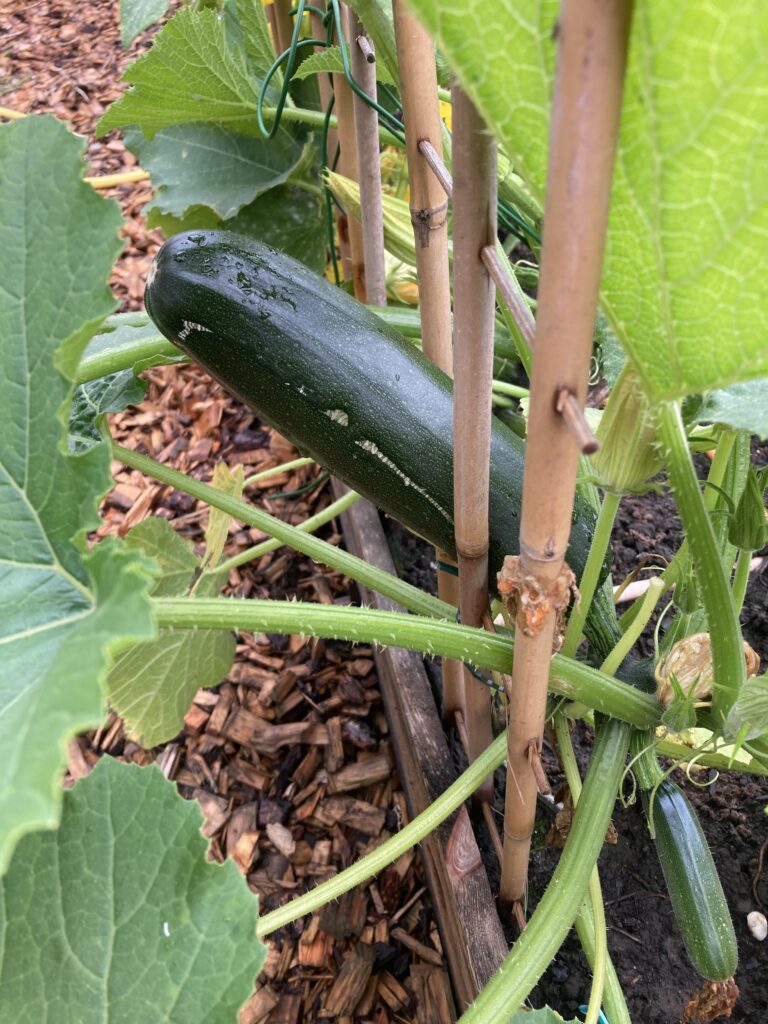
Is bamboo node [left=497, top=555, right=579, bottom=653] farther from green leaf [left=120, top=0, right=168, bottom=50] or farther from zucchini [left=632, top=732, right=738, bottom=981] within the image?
green leaf [left=120, top=0, right=168, bottom=50]

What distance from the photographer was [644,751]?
0.95 m

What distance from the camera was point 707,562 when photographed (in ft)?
2.45

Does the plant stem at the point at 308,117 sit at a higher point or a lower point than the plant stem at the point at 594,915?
higher

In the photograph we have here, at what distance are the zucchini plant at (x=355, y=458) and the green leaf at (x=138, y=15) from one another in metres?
0.07

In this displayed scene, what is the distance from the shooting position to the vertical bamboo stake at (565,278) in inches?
13.1

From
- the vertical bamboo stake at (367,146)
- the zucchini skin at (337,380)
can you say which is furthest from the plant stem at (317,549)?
the vertical bamboo stake at (367,146)

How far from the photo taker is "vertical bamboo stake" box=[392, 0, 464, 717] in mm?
741

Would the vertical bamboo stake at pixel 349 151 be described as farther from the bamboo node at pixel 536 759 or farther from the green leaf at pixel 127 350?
the bamboo node at pixel 536 759

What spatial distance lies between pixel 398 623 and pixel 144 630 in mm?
278

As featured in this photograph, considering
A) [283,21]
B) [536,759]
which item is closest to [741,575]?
[536,759]

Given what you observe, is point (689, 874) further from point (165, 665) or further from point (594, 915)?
point (165, 665)

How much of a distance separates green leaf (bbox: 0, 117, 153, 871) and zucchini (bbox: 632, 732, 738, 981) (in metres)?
0.66

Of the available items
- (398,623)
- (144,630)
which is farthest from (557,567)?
(144,630)

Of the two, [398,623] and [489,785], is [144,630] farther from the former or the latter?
[489,785]
